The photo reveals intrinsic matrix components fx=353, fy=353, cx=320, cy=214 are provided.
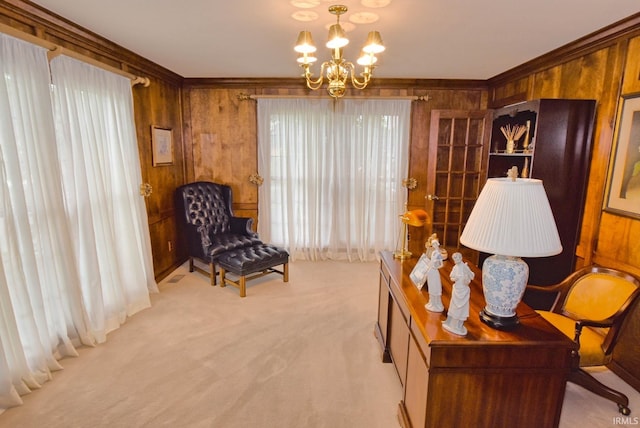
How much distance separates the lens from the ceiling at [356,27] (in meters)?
2.24

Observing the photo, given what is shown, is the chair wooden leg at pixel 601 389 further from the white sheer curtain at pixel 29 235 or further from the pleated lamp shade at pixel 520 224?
the white sheer curtain at pixel 29 235

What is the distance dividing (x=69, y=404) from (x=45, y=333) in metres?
0.56

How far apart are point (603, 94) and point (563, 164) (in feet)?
1.96

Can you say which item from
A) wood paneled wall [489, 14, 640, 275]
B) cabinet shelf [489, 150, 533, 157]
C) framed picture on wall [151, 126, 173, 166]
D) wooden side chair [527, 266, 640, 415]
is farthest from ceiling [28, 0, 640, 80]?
wooden side chair [527, 266, 640, 415]

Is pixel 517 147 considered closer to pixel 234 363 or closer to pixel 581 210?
pixel 581 210

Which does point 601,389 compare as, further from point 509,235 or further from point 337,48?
point 337,48

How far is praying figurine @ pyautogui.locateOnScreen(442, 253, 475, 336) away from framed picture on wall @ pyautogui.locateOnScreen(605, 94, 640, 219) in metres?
1.77

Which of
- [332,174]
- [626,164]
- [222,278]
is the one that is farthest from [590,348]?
[332,174]

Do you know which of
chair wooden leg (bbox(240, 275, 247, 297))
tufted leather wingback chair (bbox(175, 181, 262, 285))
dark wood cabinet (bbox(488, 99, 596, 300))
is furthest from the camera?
tufted leather wingback chair (bbox(175, 181, 262, 285))

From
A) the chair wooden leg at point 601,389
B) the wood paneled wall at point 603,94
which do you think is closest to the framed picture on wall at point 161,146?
the wood paneled wall at point 603,94

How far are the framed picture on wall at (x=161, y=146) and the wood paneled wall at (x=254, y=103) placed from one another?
0.07 metres

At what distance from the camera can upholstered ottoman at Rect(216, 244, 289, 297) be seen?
374 cm

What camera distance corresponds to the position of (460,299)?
160cm

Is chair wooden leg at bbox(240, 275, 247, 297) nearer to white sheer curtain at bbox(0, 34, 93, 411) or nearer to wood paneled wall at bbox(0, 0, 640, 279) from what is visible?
wood paneled wall at bbox(0, 0, 640, 279)
